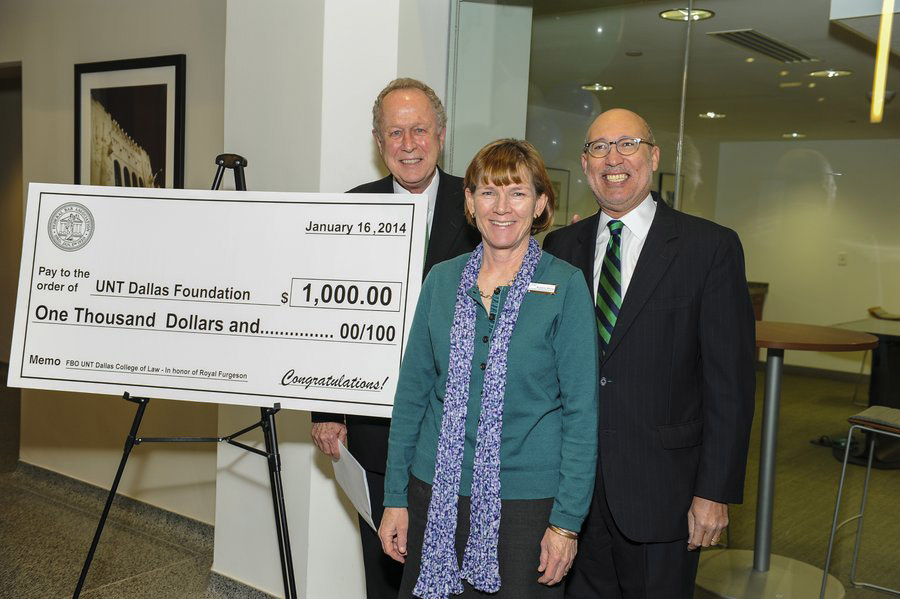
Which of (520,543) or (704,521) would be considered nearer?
(520,543)

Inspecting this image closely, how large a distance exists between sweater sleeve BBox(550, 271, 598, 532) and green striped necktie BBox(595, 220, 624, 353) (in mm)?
289

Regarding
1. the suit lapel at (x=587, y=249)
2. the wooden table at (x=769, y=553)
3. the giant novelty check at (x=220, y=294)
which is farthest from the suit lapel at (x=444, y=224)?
the wooden table at (x=769, y=553)

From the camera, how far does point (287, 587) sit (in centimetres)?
251

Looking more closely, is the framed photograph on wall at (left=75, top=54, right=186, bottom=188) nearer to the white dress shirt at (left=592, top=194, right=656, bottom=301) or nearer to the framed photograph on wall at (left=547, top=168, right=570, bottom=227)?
the framed photograph on wall at (left=547, top=168, right=570, bottom=227)

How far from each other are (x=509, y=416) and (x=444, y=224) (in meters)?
0.80

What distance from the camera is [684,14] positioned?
9.24 ft

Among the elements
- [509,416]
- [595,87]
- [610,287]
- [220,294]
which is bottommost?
[509,416]

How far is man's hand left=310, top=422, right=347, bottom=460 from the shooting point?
8.07 feet

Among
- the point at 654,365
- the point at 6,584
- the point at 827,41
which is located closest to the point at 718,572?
the point at 654,365

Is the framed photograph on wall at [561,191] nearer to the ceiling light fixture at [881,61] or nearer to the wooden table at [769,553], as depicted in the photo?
the wooden table at [769,553]

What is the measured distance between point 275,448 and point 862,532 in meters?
2.15

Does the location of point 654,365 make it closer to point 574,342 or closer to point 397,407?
point 574,342

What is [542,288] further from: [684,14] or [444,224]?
[684,14]

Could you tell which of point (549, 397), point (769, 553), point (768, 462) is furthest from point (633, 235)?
point (769, 553)
